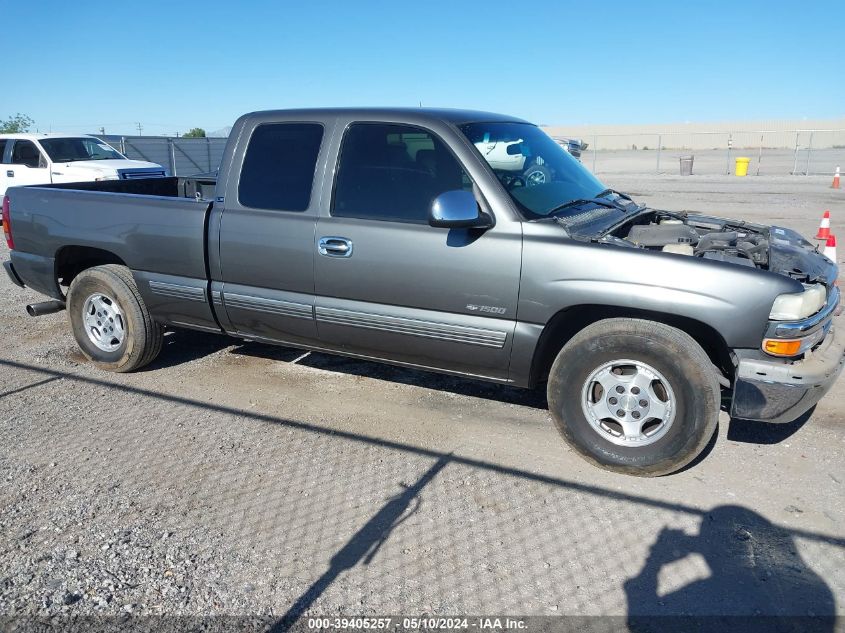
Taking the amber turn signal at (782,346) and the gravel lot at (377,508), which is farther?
the amber turn signal at (782,346)

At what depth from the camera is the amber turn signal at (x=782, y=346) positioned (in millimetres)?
3492

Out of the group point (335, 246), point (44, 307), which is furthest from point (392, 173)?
point (44, 307)

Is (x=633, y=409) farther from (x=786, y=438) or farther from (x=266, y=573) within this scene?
(x=266, y=573)

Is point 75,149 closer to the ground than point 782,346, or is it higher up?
higher up

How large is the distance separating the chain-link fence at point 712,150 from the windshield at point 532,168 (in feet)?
90.6

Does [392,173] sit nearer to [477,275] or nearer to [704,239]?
[477,275]

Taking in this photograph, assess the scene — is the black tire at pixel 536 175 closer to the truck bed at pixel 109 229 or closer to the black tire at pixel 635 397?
the black tire at pixel 635 397

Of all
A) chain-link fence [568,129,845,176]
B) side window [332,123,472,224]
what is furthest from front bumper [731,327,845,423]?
chain-link fence [568,129,845,176]

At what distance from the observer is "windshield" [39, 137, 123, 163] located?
572 inches

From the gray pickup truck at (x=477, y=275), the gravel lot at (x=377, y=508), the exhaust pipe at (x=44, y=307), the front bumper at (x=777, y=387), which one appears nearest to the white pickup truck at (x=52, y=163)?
the exhaust pipe at (x=44, y=307)

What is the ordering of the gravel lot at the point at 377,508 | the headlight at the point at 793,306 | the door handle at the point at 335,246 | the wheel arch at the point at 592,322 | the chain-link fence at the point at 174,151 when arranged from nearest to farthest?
the gravel lot at the point at 377,508 < the headlight at the point at 793,306 < the wheel arch at the point at 592,322 < the door handle at the point at 335,246 < the chain-link fence at the point at 174,151

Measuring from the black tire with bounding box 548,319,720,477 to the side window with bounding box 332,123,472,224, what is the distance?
47.0 inches

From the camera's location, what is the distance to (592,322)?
4047mm

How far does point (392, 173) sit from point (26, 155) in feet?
43.7
